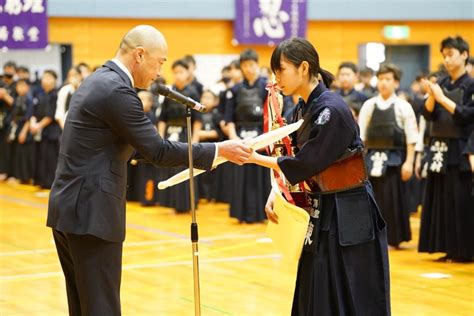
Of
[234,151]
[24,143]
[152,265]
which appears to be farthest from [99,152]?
[24,143]

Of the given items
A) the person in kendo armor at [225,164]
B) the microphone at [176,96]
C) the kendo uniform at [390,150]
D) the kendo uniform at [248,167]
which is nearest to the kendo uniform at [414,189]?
the kendo uniform at [248,167]

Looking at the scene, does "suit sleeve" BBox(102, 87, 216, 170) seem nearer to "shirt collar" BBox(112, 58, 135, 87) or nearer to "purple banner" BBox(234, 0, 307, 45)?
"shirt collar" BBox(112, 58, 135, 87)

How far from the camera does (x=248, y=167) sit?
1128 cm

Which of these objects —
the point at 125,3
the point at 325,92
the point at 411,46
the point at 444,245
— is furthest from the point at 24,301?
the point at 411,46

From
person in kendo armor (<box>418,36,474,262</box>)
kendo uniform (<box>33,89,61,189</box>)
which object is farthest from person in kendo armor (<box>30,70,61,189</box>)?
person in kendo armor (<box>418,36,474,262</box>)

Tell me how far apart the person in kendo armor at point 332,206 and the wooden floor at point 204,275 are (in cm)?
187

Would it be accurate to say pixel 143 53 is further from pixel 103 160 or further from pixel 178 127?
pixel 178 127

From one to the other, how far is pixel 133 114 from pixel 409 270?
15.3 ft

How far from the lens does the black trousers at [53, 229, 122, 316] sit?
4242 millimetres

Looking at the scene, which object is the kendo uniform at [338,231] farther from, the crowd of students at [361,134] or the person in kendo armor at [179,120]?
the person in kendo armor at [179,120]

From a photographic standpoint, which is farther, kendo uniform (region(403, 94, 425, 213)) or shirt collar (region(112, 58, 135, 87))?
kendo uniform (region(403, 94, 425, 213))

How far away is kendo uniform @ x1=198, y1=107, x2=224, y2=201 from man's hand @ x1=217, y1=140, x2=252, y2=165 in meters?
7.42

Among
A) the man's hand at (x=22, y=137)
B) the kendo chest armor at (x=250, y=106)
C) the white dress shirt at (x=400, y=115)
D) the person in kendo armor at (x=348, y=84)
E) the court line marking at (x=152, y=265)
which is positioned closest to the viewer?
the court line marking at (x=152, y=265)

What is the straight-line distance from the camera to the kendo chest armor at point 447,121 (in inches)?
323
